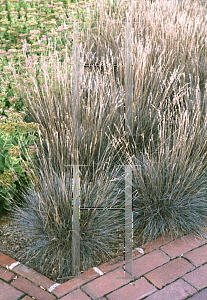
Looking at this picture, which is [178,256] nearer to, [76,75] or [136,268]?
[136,268]

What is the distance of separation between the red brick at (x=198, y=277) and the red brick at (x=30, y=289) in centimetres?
95

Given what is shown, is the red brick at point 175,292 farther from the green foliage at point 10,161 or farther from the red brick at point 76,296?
the green foliage at point 10,161

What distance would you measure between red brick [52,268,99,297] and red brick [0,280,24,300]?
9.4 inches

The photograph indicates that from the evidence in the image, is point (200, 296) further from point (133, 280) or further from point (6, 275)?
point (6, 275)

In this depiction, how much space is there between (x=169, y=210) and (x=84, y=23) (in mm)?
3773

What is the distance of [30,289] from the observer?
245 cm

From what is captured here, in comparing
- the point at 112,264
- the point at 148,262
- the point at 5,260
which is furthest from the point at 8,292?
the point at 148,262

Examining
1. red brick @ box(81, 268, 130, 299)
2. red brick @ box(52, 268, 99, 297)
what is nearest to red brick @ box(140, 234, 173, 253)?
red brick @ box(81, 268, 130, 299)

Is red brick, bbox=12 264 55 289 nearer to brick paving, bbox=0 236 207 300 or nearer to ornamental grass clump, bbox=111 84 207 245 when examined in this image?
brick paving, bbox=0 236 207 300

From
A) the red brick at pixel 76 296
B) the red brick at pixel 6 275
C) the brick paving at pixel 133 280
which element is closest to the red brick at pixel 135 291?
the brick paving at pixel 133 280

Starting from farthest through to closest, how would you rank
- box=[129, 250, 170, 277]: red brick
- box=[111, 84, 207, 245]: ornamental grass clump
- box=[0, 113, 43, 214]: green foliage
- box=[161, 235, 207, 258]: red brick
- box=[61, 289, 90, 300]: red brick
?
box=[0, 113, 43, 214]: green foliage
box=[111, 84, 207, 245]: ornamental grass clump
box=[161, 235, 207, 258]: red brick
box=[129, 250, 170, 277]: red brick
box=[61, 289, 90, 300]: red brick

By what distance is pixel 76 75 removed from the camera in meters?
3.91

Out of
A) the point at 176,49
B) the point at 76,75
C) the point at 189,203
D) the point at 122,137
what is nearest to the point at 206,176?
the point at 189,203

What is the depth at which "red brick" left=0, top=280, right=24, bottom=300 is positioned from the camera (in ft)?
7.79
